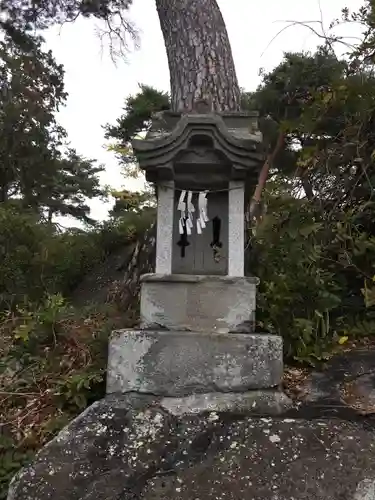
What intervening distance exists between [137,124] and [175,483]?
299 inches

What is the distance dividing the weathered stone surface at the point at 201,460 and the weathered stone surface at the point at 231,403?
7 cm

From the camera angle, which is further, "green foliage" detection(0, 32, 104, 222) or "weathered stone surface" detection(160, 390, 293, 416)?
"green foliage" detection(0, 32, 104, 222)

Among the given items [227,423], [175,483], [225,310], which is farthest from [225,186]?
[175,483]

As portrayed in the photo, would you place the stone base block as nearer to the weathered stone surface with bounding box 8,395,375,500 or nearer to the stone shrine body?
the stone shrine body

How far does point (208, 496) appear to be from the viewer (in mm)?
2217

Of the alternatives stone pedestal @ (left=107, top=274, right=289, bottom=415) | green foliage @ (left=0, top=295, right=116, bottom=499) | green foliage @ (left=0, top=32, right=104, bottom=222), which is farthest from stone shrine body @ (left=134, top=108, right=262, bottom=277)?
green foliage @ (left=0, top=32, right=104, bottom=222)

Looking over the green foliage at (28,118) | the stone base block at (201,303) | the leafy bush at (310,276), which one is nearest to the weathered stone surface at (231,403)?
the stone base block at (201,303)

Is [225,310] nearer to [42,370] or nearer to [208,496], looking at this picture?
[208,496]

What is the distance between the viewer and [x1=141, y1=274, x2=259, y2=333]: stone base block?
3.12 meters

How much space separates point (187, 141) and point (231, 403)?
5.30 feet

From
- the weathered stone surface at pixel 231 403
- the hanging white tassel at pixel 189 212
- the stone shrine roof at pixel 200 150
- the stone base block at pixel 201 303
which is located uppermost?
the stone shrine roof at pixel 200 150

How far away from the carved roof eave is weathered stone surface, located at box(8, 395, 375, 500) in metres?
1.54

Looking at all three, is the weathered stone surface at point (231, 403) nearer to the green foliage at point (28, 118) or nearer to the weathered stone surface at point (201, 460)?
the weathered stone surface at point (201, 460)

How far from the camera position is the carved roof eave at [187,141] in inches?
121
